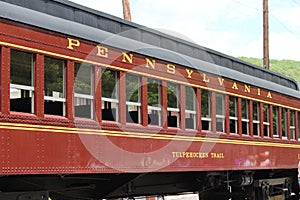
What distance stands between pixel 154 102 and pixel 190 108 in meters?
1.25

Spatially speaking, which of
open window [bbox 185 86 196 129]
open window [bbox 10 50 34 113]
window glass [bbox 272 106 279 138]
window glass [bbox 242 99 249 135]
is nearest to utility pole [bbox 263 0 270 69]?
window glass [bbox 272 106 279 138]

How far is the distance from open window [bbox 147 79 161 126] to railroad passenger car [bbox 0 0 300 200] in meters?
0.02

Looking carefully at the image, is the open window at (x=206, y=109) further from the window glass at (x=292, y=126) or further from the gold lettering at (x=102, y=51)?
the window glass at (x=292, y=126)

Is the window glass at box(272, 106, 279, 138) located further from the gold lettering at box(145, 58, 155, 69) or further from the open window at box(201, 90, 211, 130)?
the gold lettering at box(145, 58, 155, 69)

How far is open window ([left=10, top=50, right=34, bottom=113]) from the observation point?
8.39m

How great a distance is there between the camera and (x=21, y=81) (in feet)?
28.0

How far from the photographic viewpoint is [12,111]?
8.36 m

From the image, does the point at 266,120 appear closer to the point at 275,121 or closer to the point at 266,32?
the point at 275,121

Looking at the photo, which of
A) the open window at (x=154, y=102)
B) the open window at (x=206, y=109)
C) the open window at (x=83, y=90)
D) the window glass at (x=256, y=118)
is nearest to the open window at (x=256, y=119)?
the window glass at (x=256, y=118)

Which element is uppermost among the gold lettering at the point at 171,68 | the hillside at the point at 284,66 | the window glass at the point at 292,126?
the hillside at the point at 284,66

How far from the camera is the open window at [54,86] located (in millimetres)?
8969

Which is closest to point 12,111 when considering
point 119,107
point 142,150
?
point 119,107

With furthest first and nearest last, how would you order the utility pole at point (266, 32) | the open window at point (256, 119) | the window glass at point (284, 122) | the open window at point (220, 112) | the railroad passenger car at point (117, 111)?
the utility pole at point (266, 32) < the window glass at point (284, 122) < the open window at point (256, 119) < the open window at point (220, 112) < the railroad passenger car at point (117, 111)

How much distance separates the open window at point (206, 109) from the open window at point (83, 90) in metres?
3.58
